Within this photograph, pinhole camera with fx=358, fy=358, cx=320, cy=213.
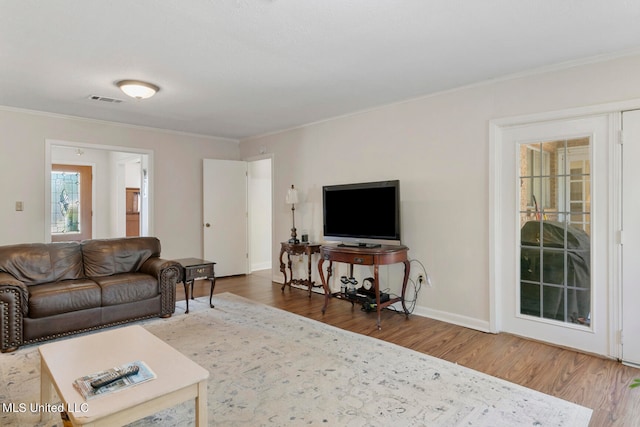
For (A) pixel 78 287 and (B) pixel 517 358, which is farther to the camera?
(A) pixel 78 287

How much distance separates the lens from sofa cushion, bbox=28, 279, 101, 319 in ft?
10.2

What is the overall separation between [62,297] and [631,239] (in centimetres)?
476

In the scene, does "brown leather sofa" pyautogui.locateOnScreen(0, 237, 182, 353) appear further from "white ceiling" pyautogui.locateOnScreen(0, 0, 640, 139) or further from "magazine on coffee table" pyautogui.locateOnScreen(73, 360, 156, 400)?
"magazine on coffee table" pyautogui.locateOnScreen(73, 360, 156, 400)

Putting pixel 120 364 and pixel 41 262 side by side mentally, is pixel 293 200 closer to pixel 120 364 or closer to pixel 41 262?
pixel 41 262

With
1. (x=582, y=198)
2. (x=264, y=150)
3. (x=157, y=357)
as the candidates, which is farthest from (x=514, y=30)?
(x=264, y=150)

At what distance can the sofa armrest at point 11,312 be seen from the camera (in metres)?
2.91

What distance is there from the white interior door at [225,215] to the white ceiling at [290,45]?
2.20 metres

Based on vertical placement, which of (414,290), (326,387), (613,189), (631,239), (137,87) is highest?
(137,87)

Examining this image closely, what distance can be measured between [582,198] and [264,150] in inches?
175

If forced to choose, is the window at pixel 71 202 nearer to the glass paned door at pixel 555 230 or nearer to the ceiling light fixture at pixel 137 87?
the ceiling light fixture at pixel 137 87

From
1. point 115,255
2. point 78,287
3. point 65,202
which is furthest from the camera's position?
point 65,202

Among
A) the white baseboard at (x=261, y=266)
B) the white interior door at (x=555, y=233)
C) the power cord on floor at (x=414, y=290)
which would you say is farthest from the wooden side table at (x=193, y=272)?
the white interior door at (x=555, y=233)

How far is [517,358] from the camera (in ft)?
9.29

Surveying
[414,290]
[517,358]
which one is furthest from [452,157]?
[517,358]
